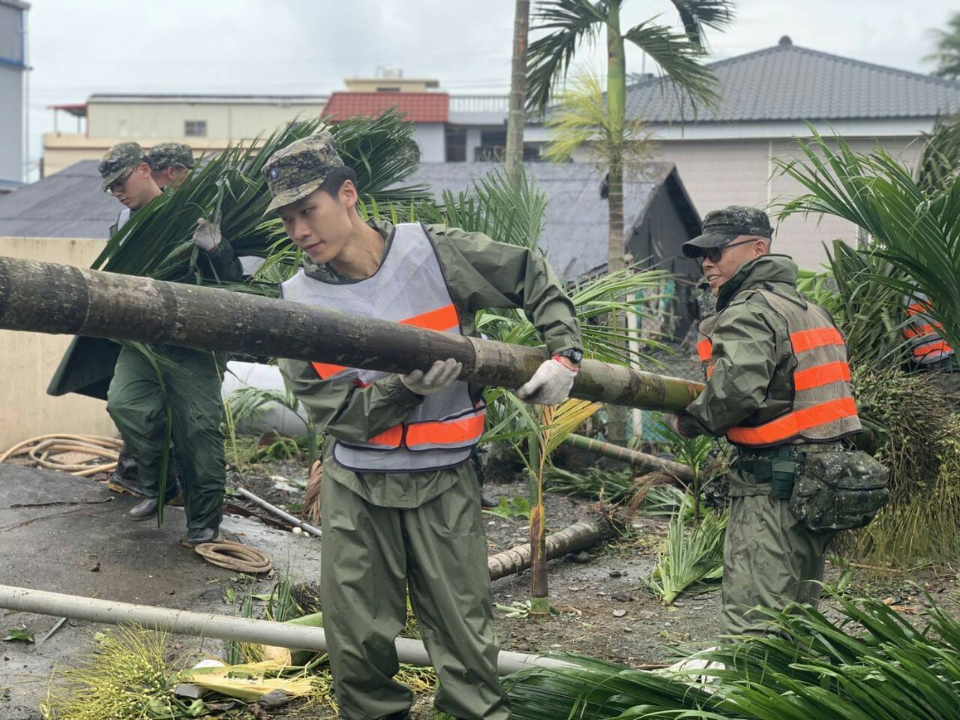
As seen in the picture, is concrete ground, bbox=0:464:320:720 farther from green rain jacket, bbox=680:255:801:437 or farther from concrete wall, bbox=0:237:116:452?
green rain jacket, bbox=680:255:801:437

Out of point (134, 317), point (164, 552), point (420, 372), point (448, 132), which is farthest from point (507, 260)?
point (448, 132)

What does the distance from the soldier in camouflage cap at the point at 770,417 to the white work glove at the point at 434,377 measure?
110cm

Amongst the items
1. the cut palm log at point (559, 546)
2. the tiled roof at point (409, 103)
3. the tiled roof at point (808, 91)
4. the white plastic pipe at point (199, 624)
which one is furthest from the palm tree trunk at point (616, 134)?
the tiled roof at point (409, 103)

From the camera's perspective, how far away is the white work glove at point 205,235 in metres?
5.12

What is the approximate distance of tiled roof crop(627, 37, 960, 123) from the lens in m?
22.2

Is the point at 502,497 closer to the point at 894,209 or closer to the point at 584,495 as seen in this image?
the point at 584,495

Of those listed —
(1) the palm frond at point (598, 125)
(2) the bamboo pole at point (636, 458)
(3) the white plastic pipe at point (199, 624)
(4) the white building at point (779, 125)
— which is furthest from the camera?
(4) the white building at point (779, 125)

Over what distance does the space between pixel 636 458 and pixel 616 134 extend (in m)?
2.81

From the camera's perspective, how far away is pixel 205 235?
5.14 m

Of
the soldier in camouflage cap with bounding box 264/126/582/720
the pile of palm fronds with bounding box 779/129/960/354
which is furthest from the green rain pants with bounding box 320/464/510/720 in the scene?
the pile of palm fronds with bounding box 779/129/960/354

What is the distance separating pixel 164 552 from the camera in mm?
5465

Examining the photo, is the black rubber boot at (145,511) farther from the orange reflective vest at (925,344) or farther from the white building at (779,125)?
the white building at (779,125)

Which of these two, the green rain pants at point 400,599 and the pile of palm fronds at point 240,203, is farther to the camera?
the pile of palm fronds at point 240,203

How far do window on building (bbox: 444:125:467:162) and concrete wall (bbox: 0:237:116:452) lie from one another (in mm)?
29235
